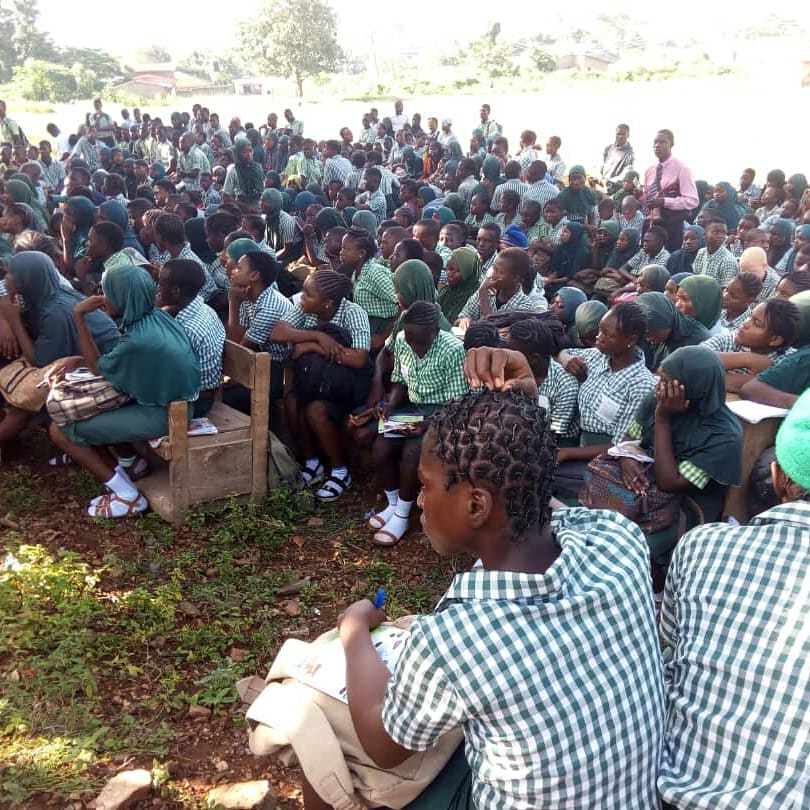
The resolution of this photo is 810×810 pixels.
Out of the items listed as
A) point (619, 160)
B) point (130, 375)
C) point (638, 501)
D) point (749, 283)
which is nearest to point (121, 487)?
point (130, 375)

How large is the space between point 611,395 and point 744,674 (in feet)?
7.73

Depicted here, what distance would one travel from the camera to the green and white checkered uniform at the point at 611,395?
377cm

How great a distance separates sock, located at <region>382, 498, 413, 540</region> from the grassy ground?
0.09m

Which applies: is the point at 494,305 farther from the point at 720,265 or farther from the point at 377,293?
the point at 720,265

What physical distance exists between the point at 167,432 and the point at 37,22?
218 feet

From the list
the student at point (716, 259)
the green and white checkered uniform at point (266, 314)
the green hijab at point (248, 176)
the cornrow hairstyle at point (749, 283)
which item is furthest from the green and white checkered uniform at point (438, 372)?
the green hijab at point (248, 176)

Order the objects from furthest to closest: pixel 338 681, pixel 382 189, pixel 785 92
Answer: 1. pixel 785 92
2. pixel 382 189
3. pixel 338 681

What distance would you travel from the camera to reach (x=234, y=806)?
248cm

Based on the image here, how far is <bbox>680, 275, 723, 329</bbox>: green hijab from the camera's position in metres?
4.82

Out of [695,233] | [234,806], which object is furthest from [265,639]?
[695,233]

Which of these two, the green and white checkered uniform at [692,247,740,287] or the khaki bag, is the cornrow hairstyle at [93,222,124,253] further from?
the green and white checkered uniform at [692,247,740,287]

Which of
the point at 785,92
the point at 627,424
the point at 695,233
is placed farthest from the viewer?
the point at 785,92

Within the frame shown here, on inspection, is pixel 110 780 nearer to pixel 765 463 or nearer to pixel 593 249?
pixel 765 463

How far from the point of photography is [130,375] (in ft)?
13.3
